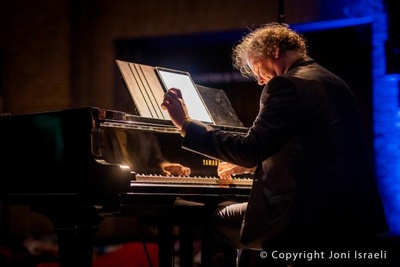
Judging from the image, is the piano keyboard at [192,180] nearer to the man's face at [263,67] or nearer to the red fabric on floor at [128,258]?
the man's face at [263,67]

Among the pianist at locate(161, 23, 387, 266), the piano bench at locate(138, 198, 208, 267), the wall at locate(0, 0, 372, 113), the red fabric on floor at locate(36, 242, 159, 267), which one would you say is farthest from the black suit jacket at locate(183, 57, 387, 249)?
the wall at locate(0, 0, 372, 113)

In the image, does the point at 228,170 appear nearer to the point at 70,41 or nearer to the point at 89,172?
the point at 89,172

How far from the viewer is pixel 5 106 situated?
291 inches

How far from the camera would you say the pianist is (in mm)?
2352

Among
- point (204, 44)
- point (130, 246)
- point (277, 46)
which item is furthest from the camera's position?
point (204, 44)

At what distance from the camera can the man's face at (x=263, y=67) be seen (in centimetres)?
276

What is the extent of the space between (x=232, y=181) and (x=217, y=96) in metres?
0.81

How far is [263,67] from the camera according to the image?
2.79 meters

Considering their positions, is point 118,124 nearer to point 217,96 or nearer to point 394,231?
point 217,96

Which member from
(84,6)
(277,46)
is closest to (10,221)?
(84,6)

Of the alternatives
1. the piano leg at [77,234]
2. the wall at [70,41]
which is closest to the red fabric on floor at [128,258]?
the wall at [70,41]
